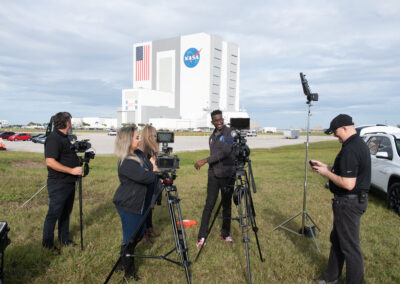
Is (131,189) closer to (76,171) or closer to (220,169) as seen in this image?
(76,171)

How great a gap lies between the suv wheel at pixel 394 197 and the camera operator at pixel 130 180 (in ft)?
18.9

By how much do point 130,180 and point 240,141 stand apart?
1653mm

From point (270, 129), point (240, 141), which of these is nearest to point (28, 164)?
point (240, 141)

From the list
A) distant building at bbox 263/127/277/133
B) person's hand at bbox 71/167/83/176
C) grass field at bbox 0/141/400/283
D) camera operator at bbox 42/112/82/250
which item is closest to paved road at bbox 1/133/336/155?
grass field at bbox 0/141/400/283

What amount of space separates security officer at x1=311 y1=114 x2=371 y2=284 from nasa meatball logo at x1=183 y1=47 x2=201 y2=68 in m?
96.1

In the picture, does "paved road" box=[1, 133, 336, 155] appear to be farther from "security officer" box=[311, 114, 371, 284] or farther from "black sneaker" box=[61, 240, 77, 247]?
"security officer" box=[311, 114, 371, 284]

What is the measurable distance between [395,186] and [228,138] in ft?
14.8

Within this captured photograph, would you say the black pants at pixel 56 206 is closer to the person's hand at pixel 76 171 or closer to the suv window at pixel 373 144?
the person's hand at pixel 76 171

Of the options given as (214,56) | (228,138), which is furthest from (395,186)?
(214,56)

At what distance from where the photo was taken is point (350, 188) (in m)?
2.95

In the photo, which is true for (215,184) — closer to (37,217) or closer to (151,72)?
(37,217)

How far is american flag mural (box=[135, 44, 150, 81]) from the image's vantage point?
103 m

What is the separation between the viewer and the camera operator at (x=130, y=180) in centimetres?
315

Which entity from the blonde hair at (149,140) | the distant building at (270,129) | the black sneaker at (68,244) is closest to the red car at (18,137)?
the black sneaker at (68,244)
